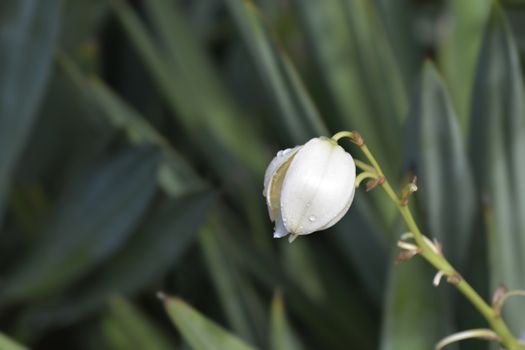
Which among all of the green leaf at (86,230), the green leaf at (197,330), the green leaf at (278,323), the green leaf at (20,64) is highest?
the green leaf at (20,64)

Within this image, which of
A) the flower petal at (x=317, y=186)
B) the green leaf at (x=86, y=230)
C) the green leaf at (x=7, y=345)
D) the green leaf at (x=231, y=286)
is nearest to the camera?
the flower petal at (x=317, y=186)

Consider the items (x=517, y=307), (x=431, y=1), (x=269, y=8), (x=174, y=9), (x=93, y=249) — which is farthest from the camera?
(x=431, y=1)

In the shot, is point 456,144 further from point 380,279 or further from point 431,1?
point 431,1

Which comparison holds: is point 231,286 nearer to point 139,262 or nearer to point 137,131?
point 139,262

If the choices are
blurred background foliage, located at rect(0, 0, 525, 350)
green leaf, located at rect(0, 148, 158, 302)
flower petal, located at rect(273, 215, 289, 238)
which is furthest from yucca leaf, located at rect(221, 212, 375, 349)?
flower petal, located at rect(273, 215, 289, 238)

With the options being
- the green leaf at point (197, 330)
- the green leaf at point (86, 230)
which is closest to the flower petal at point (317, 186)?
the green leaf at point (197, 330)

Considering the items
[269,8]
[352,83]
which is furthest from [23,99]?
[269,8]

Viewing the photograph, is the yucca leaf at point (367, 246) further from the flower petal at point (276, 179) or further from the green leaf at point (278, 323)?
the flower petal at point (276, 179)

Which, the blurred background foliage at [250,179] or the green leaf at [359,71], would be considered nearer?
the blurred background foliage at [250,179]
